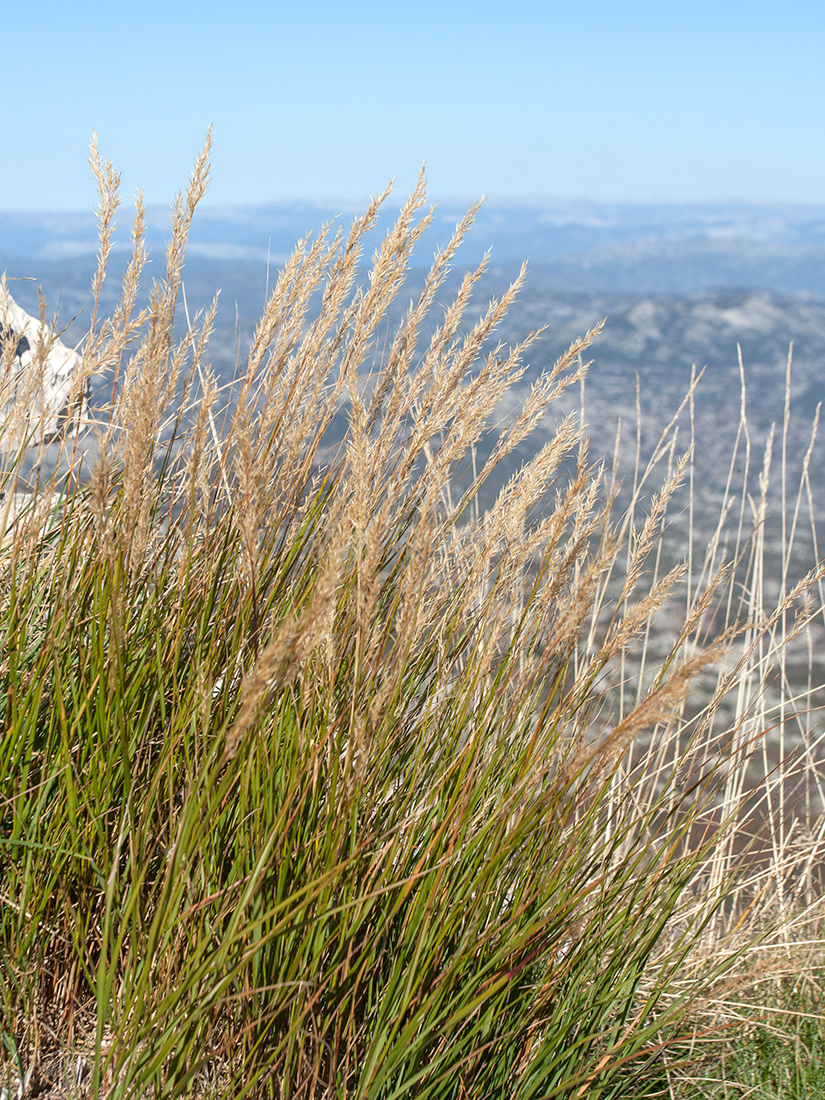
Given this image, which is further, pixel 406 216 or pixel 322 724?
pixel 406 216

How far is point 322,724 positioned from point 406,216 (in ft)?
3.56

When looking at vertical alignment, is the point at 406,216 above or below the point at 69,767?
above

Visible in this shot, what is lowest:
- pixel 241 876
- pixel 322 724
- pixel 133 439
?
pixel 241 876

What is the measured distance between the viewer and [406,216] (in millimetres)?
1624

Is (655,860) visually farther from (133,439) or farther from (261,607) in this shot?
(133,439)

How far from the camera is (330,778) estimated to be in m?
1.08

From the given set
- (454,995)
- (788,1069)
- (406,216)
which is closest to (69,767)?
(454,995)

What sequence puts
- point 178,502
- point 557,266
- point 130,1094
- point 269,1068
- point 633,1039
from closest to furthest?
1. point 130,1094
2. point 269,1068
3. point 633,1039
4. point 178,502
5. point 557,266

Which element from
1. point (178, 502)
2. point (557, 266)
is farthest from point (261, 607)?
point (557, 266)

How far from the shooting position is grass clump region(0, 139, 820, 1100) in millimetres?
962

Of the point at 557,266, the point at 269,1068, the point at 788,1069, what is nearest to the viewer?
the point at 269,1068

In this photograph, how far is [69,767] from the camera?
1.03 m

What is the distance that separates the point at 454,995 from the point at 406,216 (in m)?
1.46

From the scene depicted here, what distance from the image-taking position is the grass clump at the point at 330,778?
96 centimetres
